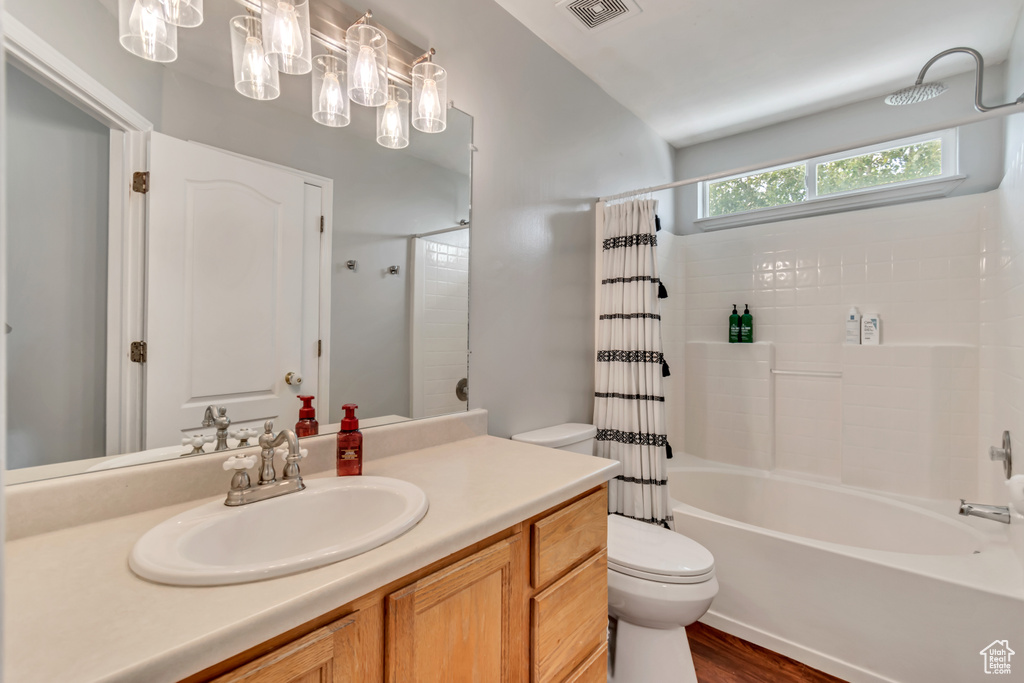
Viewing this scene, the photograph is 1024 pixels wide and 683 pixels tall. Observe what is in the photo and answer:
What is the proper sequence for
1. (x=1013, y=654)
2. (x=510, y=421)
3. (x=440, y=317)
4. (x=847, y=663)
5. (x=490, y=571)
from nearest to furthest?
(x=490, y=571) < (x=1013, y=654) < (x=440, y=317) < (x=847, y=663) < (x=510, y=421)

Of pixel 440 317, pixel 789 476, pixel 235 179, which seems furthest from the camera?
pixel 789 476

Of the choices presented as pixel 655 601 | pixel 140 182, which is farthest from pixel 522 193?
pixel 655 601

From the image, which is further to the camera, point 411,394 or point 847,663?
point 847,663

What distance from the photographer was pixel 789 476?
2.62 meters

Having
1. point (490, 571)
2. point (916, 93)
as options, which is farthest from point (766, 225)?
point (490, 571)

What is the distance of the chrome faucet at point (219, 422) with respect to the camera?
3.54 feet

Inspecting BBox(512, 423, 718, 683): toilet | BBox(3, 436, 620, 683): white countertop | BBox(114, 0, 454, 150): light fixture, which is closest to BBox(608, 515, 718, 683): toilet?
BBox(512, 423, 718, 683): toilet

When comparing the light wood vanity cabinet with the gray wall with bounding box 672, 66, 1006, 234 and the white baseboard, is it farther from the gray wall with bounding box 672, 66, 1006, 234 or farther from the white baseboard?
the gray wall with bounding box 672, 66, 1006, 234

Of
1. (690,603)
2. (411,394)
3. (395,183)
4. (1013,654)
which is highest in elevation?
(395,183)

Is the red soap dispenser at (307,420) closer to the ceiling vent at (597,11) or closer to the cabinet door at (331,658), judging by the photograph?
the cabinet door at (331,658)

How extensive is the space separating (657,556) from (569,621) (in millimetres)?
538

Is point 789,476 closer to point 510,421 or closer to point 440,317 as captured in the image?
point 510,421

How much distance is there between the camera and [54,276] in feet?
2.92

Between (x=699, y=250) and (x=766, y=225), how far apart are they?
1.33ft
